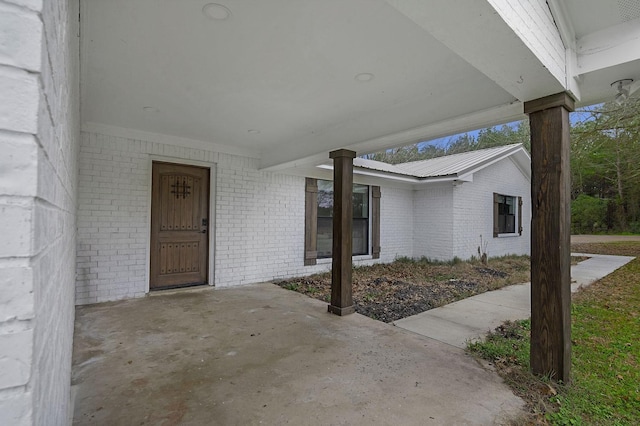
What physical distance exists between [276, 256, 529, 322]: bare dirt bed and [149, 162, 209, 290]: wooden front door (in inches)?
68.1

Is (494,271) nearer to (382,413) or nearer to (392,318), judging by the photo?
(392,318)

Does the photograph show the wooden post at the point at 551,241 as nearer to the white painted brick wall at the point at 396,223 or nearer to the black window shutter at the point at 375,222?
the black window shutter at the point at 375,222

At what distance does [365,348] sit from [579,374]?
1833 millimetres

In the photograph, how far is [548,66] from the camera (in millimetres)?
2018

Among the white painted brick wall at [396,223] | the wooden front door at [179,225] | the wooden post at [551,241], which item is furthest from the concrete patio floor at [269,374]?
the white painted brick wall at [396,223]

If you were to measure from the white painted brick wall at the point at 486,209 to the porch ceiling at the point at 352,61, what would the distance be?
5603mm

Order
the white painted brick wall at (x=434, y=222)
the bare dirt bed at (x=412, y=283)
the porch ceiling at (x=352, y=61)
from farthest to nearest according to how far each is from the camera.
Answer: the white painted brick wall at (x=434, y=222) < the bare dirt bed at (x=412, y=283) < the porch ceiling at (x=352, y=61)

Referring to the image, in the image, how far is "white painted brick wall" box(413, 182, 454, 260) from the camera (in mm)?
8398

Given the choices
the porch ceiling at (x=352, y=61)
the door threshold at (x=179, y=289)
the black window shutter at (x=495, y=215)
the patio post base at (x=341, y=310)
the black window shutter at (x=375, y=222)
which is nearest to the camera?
the porch ceiling at (x=352, y=61)

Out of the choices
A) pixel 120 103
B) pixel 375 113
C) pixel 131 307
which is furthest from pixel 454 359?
pixel 120 103

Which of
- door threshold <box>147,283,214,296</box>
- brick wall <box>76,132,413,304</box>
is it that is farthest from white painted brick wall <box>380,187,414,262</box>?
door threshold <box>147,283,214,296</box>

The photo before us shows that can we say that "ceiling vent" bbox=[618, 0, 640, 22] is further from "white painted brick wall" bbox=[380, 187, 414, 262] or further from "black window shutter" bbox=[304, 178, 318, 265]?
"white painted brick wall" bbox=[380, 187, 414, 262]

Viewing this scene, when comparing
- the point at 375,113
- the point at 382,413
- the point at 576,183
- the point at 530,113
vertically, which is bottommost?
the point at 382,413

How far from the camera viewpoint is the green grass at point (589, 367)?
214 centimetres
